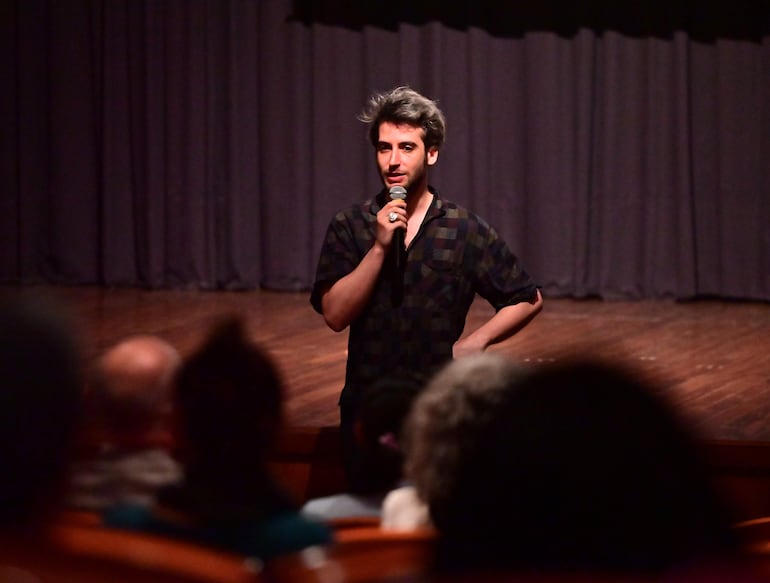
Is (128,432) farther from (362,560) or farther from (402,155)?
(402,155)

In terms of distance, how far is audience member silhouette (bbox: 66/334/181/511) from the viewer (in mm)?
1624

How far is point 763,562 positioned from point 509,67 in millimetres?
6329

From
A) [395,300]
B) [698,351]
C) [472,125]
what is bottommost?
[698,351]

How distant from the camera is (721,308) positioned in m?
6.94

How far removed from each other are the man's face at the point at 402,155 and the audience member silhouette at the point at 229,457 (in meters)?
1.63

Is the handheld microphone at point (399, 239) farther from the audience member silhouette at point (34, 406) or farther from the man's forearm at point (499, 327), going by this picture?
the audience member silhouette at point (34, 406)

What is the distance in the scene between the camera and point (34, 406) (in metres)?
1.01

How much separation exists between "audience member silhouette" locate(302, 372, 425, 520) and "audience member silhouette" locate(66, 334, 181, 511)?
44 cm

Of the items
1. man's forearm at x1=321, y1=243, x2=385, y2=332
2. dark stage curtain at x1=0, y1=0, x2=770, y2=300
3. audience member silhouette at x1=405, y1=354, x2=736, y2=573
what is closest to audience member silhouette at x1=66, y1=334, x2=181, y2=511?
audience member silhouette at x1=405, y1=354, x2=736, y2=573

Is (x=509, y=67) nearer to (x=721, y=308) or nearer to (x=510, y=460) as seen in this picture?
(x=721, y=308)

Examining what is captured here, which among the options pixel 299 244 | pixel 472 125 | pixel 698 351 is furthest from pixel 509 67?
pixel 698 351

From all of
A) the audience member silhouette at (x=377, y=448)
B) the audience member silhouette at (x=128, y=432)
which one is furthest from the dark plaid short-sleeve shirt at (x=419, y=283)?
the audience member silhouette at (x=128, y=432)

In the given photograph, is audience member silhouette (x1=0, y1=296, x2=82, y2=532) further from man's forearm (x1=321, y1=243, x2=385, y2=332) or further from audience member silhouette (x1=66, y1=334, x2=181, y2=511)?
man's forearm (x1=321, y1=243, x2=385, y2=332)

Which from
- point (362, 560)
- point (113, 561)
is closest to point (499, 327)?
point (362, 560)
